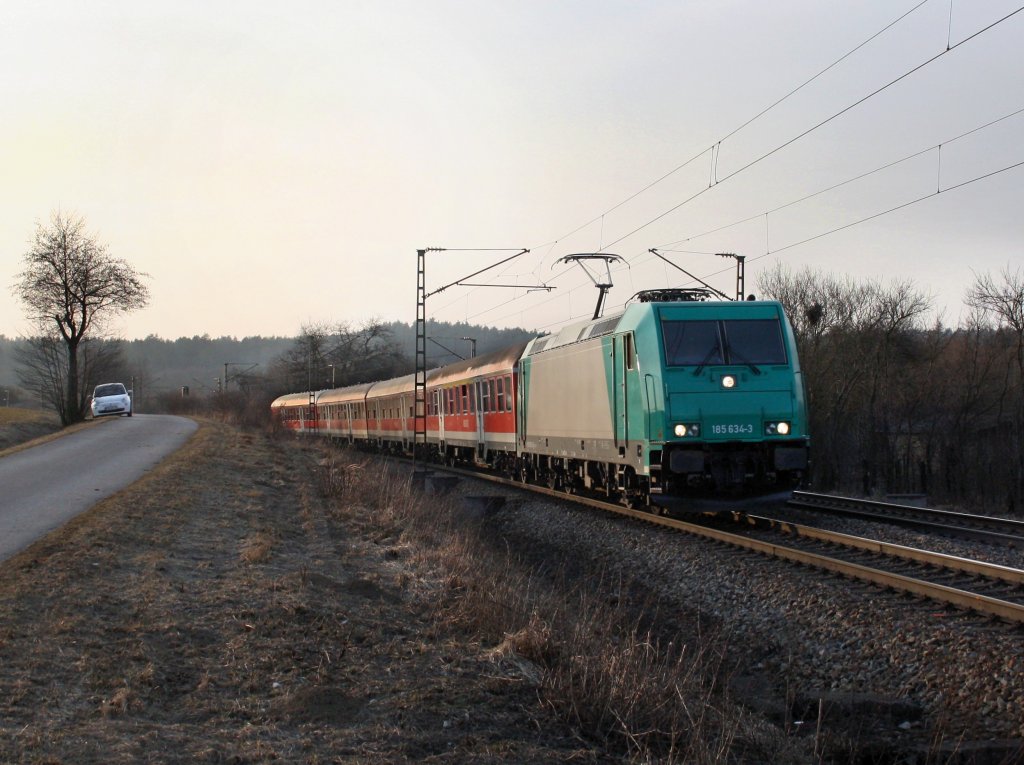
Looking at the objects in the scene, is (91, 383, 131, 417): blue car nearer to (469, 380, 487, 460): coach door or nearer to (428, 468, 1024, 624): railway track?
(469, 380, 487, 460): coach door

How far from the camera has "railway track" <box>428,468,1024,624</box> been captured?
28.3 feet

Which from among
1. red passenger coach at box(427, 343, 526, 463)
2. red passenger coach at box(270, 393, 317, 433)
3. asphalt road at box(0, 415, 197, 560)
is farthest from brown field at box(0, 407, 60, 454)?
red passenger coach at box(427, 343, 526, 463)

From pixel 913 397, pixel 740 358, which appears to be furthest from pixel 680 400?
pixel 913 397

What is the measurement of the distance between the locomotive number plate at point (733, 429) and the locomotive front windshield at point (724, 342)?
0.92 m

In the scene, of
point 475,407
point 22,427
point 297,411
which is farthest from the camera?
point 297,411

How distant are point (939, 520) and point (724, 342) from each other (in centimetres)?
455

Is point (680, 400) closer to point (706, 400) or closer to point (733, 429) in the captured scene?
point (706, 400)

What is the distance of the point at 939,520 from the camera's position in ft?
48.7

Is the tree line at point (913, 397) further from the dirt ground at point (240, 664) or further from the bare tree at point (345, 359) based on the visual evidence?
the bare tree at point (345, 359)

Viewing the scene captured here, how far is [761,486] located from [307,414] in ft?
156

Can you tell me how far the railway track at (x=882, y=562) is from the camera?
28.3ft

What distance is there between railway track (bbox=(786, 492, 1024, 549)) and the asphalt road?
35.5 ft

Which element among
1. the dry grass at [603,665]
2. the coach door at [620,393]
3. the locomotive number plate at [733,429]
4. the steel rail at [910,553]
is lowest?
the dry grass at [603,665]

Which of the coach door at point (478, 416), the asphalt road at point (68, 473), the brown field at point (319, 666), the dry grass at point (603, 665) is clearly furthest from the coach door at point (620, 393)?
the coach door at point (478, 416)
